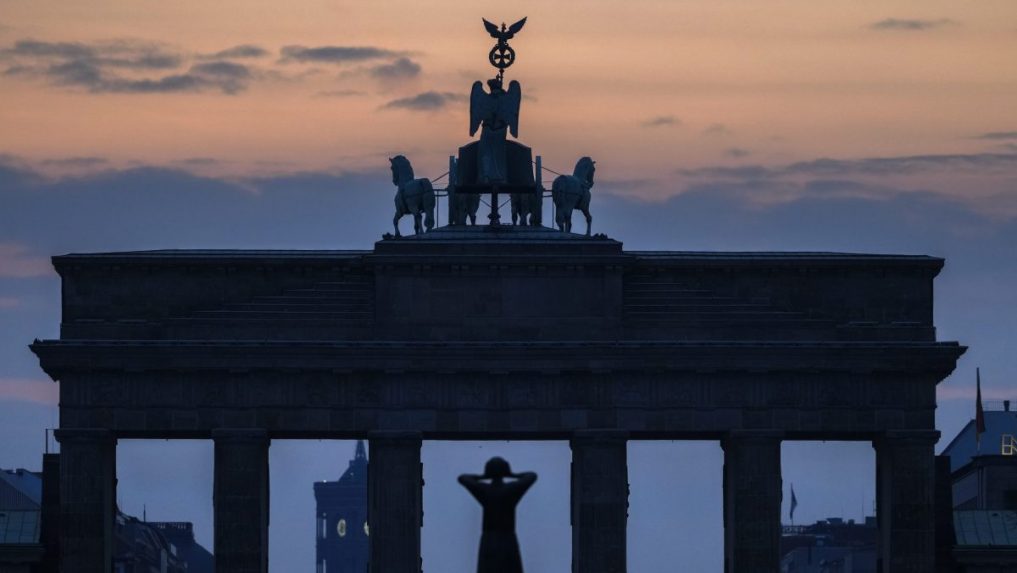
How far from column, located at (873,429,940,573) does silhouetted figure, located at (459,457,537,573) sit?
60.2m

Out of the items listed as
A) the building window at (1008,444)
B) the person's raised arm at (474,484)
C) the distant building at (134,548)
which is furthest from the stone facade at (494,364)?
the person's raised arm at (474,484)

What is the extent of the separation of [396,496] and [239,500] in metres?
5.13

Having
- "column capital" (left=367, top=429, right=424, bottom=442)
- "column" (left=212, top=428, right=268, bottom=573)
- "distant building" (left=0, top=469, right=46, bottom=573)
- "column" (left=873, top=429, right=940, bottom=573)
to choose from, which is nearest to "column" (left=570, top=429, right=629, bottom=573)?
"column capital" (left=367, top=429, right=424, bottom=442)

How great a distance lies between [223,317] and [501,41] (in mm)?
13379

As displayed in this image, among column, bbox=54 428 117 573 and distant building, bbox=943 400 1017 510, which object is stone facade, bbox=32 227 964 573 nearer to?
column, bbox=54 428 117 573

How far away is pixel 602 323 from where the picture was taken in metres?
134

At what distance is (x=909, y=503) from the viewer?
134 meters

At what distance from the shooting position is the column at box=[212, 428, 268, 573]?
13312cm

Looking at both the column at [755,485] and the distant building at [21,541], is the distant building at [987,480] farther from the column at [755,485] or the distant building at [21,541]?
the distant building at [21,541]

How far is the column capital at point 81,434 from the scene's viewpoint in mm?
133375

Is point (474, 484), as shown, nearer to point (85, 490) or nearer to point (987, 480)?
point (85, 490)

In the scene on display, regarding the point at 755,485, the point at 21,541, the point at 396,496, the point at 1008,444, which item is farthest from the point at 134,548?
the point at 755,485

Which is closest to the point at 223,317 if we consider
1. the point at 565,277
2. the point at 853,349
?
the point at 565,277

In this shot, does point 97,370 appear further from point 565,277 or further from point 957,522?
point 957,522
